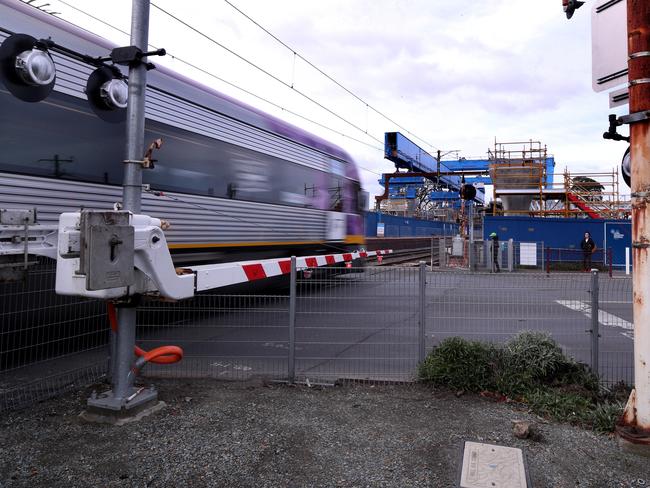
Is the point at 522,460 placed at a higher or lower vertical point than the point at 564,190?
lower

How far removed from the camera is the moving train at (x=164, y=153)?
545 cm

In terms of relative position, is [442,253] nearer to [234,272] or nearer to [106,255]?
[234,272]

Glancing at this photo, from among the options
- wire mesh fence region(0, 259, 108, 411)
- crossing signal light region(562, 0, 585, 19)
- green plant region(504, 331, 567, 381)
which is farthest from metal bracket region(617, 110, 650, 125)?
wire mesh fence region(0, 259, 108, 411)

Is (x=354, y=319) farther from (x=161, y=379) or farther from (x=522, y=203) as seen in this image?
(x=522, y=203)

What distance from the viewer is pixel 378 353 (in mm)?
6770

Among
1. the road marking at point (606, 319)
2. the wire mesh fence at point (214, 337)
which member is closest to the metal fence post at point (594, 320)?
the road marking at point (606, 319)

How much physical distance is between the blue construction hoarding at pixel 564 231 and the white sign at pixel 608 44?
1978cm

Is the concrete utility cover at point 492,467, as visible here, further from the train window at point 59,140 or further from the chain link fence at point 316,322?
the train window at point 59,140

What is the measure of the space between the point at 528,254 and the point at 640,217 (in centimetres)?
1912

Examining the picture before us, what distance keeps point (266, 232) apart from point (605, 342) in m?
6.58

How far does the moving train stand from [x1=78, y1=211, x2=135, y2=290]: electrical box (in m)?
1.27

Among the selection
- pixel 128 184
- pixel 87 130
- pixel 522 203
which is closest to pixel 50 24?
pixel 87 130

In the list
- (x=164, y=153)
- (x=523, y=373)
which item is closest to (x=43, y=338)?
(x=164, y=153)

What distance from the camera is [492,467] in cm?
338
